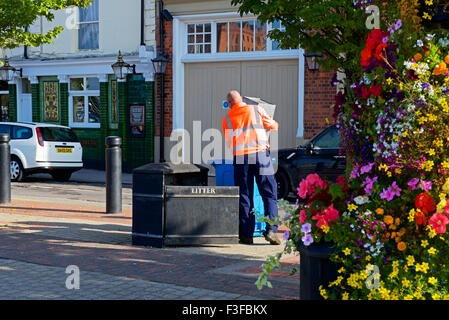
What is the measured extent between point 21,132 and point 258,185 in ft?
35.4

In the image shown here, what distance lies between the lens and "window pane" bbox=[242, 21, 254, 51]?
18.3 m

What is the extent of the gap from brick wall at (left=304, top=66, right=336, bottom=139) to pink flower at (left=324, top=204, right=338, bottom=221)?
12980mm

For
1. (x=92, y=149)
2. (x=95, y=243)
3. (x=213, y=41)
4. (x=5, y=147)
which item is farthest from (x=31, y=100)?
(x=95, y=243)

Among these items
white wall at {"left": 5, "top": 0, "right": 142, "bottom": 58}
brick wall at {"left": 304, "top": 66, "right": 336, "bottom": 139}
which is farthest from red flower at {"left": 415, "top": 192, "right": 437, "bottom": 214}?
white wall at {"left": 5, "top": 0, "right": 142, "bottom": 58}

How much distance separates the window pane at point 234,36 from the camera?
60.8ft

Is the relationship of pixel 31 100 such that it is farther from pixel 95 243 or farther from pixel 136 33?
pixel 95 243

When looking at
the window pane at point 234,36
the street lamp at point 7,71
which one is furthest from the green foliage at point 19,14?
the street lamp at point 7,71

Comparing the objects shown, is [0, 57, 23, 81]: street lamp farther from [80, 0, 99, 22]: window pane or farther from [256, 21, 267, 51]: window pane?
[256, 21, 267, 51]: window pane

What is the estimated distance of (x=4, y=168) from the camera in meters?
11.6

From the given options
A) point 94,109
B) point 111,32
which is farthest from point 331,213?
point 94,109

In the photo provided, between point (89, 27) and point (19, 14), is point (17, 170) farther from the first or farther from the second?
point (89, 27)

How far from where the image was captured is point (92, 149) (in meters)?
21.2

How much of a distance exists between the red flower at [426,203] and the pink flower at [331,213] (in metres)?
0.50

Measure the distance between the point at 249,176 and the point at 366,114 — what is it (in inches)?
139
